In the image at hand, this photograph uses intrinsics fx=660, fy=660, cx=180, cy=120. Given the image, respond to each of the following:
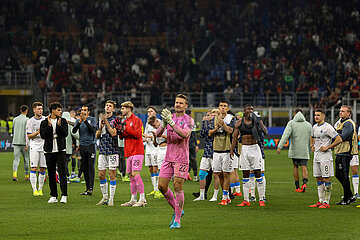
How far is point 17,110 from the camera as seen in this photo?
41219mm

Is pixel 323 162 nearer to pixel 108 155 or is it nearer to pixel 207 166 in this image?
pixel 207 166

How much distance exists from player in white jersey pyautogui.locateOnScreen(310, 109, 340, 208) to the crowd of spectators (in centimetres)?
2436

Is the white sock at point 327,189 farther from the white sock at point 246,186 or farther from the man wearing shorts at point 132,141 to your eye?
the man wearing shorts at point 132,141

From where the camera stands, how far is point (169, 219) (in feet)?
41.2

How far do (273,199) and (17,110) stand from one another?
2836 cm

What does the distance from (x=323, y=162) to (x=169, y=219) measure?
372cm

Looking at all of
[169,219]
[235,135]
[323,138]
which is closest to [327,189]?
[323,138]

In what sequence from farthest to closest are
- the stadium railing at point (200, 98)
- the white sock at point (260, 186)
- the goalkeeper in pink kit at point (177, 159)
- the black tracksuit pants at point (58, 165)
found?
the stadium railing at point (200, 98) → the black tracksuit pants at point (58, 165) → the white sock at point (260, 186) → the goalkeeper in pink kit at point (177, 159)

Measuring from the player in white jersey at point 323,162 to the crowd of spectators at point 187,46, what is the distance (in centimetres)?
2436

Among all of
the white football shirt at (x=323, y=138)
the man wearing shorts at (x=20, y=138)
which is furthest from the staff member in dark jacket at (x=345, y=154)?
the man wearing shorts at (x=20, y=138)

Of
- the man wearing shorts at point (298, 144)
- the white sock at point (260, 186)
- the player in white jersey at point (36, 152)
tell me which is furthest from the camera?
the man wearing shorts at point (298, 144)

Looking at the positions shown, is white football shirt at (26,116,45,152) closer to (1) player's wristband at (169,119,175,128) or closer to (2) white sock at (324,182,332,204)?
(1) player's wristband at (169,119,175,128)

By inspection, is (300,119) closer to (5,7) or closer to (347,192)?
(347,192)

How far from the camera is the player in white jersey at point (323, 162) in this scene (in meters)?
14.0
